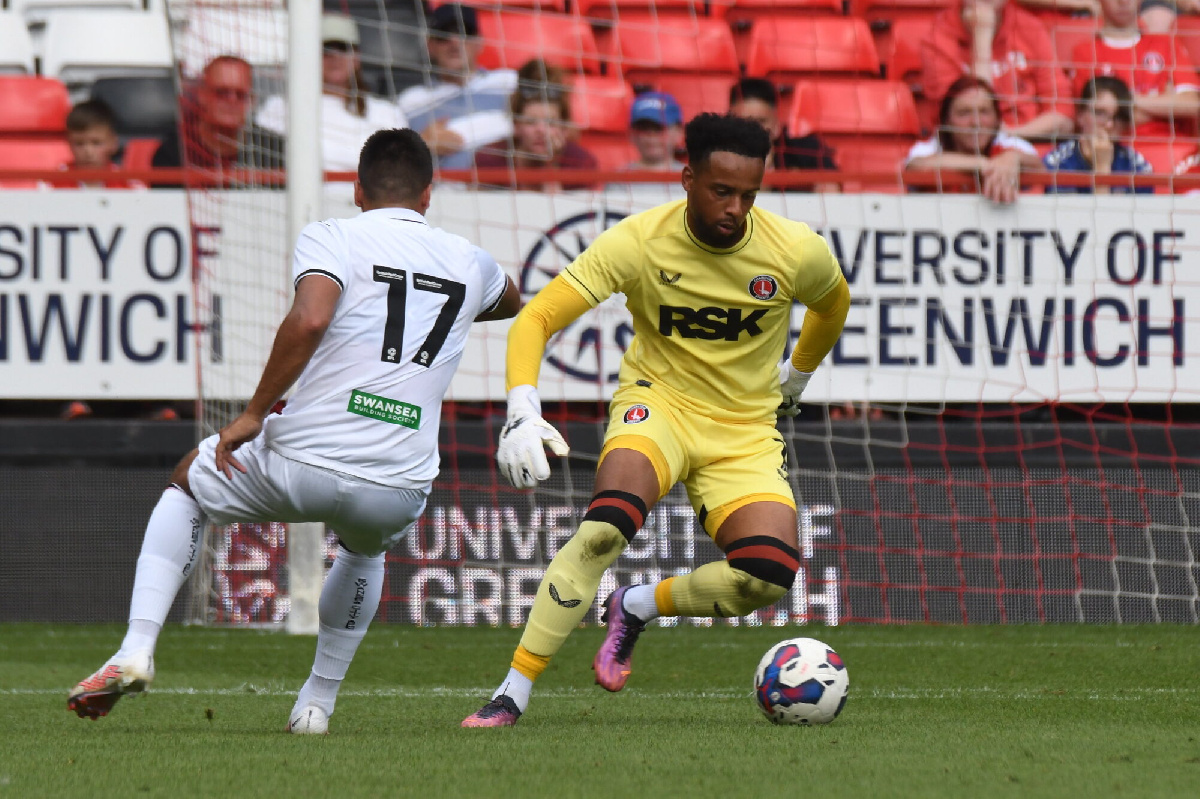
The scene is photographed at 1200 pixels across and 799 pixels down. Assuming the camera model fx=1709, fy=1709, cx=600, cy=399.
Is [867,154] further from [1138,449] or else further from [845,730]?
[845,730]

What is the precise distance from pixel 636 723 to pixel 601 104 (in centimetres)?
580

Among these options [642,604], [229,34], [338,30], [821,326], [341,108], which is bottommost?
[642,604]

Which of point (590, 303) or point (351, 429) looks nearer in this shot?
point (351, 429)

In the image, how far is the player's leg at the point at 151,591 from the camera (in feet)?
→ 13.9

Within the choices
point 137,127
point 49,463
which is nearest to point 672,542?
point 49,463

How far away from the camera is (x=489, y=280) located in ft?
16.2

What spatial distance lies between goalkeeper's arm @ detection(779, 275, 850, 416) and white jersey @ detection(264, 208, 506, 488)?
1.33 metres

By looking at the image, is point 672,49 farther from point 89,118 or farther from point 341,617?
point 341,617

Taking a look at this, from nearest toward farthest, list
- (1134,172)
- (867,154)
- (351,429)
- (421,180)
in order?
(351,429), (421,180), (1134,172), (867,154)

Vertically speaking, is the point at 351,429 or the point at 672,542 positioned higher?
the point at 351,429

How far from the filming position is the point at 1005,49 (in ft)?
33.1

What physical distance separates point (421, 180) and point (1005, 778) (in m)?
2.33

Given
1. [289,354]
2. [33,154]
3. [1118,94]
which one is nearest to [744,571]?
[289,354]

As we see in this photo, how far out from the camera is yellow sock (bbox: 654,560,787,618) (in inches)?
200
